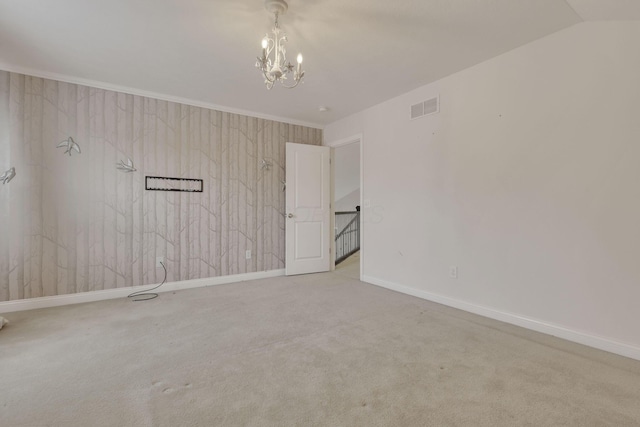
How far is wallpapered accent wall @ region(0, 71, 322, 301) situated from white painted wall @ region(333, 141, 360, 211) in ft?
6.75

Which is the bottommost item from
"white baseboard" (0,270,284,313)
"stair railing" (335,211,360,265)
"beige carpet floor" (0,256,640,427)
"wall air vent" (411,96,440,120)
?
"beige carpet floor" (0,256,640,427)

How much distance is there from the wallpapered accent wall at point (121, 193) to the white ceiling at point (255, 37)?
0.41m

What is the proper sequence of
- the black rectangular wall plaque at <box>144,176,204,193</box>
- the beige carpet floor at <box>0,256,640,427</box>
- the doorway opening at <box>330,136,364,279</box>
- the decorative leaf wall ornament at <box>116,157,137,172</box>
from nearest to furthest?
1. the beige carpet floor at <box>0,256,640,427</box>
2. the decorative leaf wall ornament at <box>116,157,137,172</box>
3. the black rectangular wall plaque at <box>144,176,204,193</box>
4. the doorway opening at <box>330,136,364,279</box>

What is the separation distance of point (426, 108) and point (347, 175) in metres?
4.03

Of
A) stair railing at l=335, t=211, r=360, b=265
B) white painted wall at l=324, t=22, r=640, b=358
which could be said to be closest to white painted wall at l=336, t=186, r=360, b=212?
stair railing at l=335, t=211, r=360, b=265

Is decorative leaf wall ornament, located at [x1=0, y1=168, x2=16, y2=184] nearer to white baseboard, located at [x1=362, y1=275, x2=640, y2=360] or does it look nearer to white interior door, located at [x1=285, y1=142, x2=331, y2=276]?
white interior door, located at [x1=285, y1=142, x2=331, y2=276]

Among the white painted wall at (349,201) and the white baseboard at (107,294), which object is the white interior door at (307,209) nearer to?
the white baseboard at (107,294)

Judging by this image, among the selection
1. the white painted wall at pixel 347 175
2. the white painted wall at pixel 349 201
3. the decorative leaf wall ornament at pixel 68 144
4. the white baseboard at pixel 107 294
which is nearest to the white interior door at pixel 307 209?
the white baseboard at pixel 107 294

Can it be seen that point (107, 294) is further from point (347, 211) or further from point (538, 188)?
point (347, 211)

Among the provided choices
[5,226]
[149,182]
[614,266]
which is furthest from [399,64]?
[5,226]

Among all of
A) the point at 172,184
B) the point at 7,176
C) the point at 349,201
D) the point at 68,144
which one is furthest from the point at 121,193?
the point at 349,201

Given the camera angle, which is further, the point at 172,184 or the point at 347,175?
the point at 347,175

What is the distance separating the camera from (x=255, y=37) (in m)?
2.41

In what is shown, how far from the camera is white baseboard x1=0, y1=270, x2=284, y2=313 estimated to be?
2.99 metres
